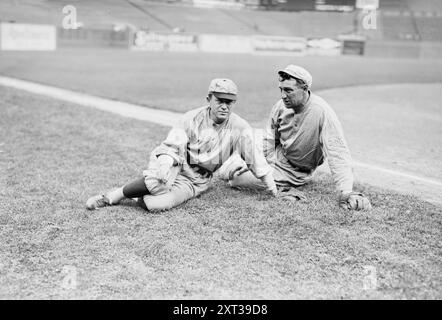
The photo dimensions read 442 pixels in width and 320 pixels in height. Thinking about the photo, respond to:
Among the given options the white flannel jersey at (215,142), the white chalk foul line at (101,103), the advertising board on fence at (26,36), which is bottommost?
the white chalk foul line at (101,103)

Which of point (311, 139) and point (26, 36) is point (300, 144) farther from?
point (26, 36)

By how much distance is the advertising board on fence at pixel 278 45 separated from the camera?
33875 mm

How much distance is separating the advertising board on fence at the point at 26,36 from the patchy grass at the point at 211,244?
18014 millimetres

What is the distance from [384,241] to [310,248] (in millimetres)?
574

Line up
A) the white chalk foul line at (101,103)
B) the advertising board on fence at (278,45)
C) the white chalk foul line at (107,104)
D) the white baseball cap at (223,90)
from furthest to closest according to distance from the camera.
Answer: the advertising board on fence at (278,45) < the white chalk foul line at (101,103) < the white chalk foul line at (107,104) < the white baseball cap at (223,90)

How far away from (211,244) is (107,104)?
7457mm

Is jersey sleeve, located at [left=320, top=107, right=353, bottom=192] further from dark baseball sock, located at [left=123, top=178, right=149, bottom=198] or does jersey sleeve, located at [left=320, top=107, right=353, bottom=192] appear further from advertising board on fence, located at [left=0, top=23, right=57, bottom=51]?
advertising board on fence, located at [left=0, top=23, right=57, bottom=51]

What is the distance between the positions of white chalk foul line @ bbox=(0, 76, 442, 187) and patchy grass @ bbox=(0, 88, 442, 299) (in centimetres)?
202

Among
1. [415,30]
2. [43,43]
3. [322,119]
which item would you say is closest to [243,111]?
[322,119]

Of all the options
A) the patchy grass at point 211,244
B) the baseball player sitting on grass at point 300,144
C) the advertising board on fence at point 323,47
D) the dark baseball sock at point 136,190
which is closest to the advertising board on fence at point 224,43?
the advertising board on fence at point 323,47

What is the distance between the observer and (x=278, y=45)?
34.1m

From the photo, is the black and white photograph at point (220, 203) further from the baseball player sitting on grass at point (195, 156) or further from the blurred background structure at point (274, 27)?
the blurred background structure at point (274, 27)

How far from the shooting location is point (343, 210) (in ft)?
13.4

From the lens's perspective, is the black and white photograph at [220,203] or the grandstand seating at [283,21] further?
the grandstand seating at [283,21]
